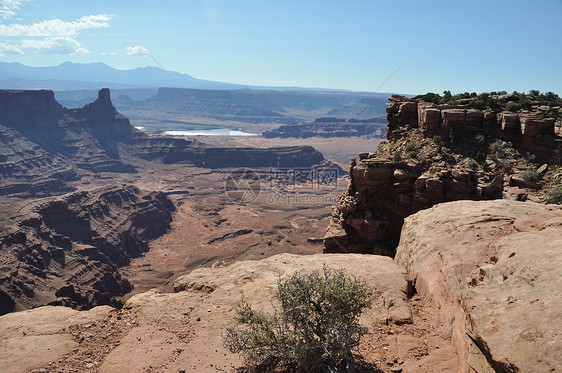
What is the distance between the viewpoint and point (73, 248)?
5128cm

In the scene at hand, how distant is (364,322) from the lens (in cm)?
1028

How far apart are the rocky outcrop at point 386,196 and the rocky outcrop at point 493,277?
6085mm

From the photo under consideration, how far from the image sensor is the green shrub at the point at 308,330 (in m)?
7.44

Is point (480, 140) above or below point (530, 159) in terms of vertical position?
above

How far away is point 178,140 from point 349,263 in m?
153

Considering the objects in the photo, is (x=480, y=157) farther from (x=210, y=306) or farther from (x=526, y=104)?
(x=210, y=306)

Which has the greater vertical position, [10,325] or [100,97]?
[100,97]

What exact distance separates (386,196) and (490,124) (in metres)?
8.09

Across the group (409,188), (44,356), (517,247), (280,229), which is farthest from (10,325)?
(280,229)

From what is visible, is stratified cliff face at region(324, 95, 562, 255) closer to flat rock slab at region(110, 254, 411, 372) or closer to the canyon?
the canyon

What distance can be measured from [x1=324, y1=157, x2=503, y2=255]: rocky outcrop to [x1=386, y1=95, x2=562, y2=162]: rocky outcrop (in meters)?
3.37

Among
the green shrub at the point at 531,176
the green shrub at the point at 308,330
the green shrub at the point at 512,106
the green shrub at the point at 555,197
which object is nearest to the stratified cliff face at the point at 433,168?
the green shrub at the point at 531,176

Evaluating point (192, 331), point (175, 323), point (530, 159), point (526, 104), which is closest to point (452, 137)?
point (530, 159)

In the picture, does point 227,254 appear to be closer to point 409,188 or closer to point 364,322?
point 409,188
